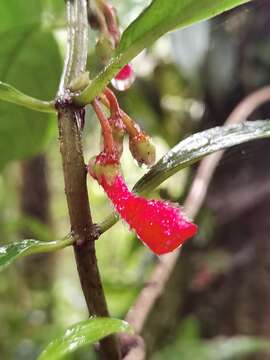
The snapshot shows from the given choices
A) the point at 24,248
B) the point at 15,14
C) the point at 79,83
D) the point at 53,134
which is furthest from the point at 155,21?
the point at 53,134

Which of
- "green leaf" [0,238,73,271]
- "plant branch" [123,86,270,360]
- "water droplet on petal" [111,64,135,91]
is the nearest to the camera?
"green leaf" [0,238,73,271]

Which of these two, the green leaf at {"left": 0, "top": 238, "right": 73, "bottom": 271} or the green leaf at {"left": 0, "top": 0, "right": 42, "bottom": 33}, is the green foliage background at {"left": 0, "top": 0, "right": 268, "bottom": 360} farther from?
the green leaf at {"left": 0, "top": 238, "right": 73, "bottom": 271}

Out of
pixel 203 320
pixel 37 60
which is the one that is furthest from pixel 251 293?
pixel 37 60

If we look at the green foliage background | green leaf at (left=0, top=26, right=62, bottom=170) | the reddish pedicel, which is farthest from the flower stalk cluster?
green leaf at (left=0, top=26, right=62, bottom=170)

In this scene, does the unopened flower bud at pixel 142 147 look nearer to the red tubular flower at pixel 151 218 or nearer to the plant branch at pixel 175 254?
the red tubular flower at pixel 151 218

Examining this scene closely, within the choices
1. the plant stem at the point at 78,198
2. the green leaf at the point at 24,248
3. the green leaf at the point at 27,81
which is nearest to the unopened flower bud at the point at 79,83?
the plant stem at the point at 78,198
